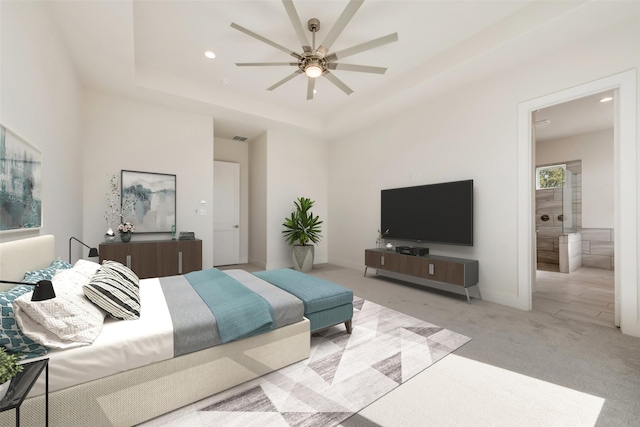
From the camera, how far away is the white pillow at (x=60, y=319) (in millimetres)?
1205

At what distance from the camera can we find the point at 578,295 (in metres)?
3.77

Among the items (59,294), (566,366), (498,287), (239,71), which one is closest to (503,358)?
(566,366)

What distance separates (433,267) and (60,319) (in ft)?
12.4

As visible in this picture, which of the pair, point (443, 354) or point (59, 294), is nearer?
point (59, 294)

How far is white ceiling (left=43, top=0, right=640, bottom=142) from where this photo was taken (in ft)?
8.36

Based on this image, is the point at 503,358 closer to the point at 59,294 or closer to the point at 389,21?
→ the point at 59,294

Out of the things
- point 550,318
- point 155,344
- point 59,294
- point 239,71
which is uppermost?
point 239,71

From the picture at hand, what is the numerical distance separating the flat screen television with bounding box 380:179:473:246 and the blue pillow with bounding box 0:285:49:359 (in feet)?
13.5

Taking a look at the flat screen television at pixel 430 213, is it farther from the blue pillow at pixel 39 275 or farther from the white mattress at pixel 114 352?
the blue pillow at pixel 39 275

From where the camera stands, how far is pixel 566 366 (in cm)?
197

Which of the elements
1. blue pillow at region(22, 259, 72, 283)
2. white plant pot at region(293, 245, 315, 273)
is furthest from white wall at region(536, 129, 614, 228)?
blue pillow at region(22, 259, 72, 283)

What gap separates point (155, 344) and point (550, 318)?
12.5 feet

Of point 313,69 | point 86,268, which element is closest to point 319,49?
point 313,69

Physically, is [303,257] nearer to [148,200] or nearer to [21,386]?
[148,200]
